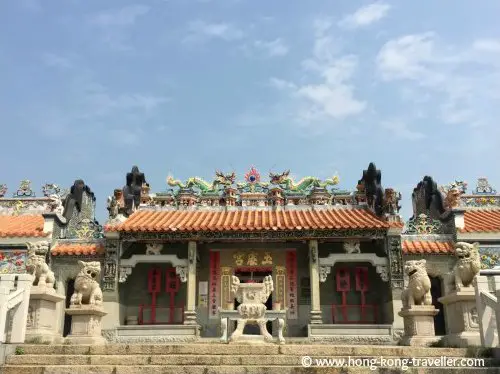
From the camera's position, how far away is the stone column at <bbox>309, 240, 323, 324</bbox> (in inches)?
586

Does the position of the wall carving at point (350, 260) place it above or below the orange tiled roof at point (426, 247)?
below

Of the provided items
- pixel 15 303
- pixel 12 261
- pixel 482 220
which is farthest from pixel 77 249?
pixel 482 220

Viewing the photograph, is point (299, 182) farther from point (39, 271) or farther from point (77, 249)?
point (39, 271)

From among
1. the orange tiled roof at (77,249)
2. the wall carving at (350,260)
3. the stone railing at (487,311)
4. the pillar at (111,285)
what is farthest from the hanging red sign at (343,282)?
the orange tiled roof at (77,249)

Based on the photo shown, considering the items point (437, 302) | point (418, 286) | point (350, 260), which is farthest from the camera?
point (350, 260)

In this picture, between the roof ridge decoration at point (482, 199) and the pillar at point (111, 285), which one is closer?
the pillar at point (111, 285)

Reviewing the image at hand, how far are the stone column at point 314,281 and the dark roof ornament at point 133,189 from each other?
605cm

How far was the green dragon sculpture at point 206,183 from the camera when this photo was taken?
18.0 meters

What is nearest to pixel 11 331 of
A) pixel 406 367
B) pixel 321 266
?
pixel 406 367

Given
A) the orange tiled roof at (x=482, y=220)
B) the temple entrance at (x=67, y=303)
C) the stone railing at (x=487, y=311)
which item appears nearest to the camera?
the stone railing at (x=487, y=311)

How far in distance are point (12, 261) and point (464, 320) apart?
1297 cm

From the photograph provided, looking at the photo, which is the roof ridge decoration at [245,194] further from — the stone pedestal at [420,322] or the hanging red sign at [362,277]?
the stone pedestal at [420,322]

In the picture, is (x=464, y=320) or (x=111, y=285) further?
(x=111, y=285)

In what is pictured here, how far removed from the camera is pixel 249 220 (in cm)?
1620
